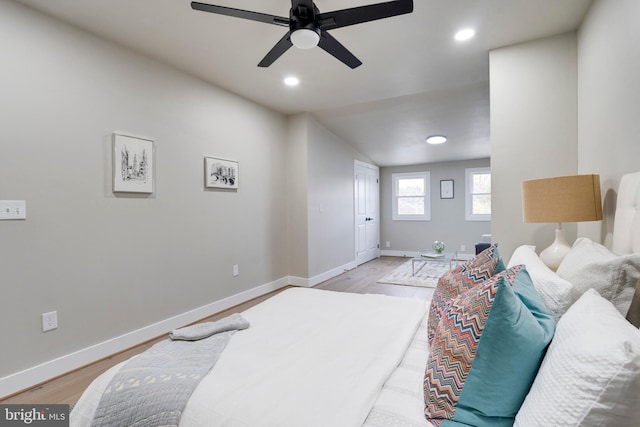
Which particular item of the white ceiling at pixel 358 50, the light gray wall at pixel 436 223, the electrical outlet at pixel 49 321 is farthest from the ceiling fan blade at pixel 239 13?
the light gray wall at pixel 436 223

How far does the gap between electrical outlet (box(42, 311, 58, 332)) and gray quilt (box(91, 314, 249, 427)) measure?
149cm

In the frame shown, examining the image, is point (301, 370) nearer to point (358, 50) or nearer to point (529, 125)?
point (358, 50)

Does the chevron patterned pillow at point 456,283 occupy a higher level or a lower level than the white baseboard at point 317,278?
higher

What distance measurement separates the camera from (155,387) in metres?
1.03

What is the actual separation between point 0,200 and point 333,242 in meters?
3.91

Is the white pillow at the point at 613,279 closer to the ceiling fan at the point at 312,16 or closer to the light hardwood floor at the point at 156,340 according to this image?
the ceiling fan at the point at 312,16

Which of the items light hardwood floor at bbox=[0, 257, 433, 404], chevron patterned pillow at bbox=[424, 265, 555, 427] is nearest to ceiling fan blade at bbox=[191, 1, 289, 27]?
chevron patterned pillow at bbox=[424, 265, 555, 427]

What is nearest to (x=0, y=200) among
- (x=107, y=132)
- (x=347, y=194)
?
(x=107, y=132)

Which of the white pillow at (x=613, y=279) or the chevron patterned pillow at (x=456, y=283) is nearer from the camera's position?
the white pillow at (x=613, y=279)

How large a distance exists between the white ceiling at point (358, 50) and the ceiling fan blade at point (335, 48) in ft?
1.09

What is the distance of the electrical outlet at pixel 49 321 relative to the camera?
2.14 meters

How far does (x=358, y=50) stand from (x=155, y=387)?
9.35ft

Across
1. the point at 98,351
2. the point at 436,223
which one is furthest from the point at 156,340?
the point at 436,223

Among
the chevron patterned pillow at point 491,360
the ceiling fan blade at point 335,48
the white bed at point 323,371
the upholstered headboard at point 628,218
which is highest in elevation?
the ceiling fan blade at point 335,48
